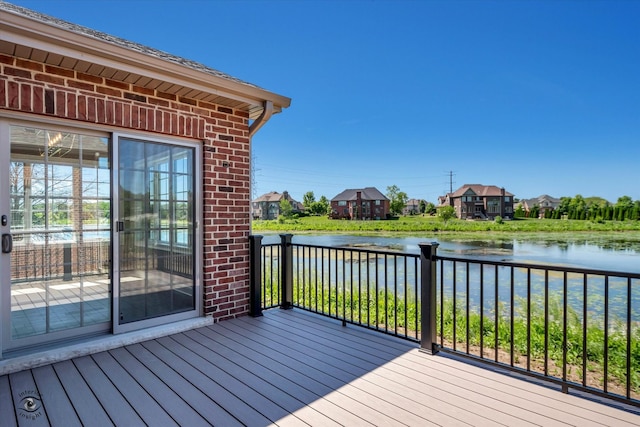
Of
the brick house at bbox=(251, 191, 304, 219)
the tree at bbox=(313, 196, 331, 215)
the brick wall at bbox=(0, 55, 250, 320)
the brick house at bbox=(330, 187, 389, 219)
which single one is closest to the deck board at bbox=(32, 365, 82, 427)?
the brick wall at bbox=(0, 55, 250, 320)

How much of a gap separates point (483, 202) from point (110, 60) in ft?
185

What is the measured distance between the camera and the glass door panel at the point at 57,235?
95.6 inches

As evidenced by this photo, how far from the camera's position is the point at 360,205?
173ft

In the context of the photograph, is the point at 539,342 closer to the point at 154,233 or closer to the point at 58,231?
the point at 154,233

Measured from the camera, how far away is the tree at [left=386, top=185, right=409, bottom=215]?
5747cm

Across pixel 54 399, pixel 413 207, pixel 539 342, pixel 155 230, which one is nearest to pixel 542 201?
pixel 413 207

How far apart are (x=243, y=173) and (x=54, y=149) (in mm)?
1599

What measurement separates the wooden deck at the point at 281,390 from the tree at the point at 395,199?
55.8m

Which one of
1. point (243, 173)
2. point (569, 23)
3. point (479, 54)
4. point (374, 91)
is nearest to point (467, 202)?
point (374, 91)

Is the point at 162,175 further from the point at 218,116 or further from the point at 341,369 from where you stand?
the point at 341,369

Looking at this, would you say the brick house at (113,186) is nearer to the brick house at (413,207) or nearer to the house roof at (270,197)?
the house roof at (270,197)

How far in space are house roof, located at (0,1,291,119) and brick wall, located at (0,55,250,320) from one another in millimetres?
84

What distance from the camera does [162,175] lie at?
3104 mm

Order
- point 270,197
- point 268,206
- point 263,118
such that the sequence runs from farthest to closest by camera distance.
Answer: point 270,197
point 268,206
point 263,118
